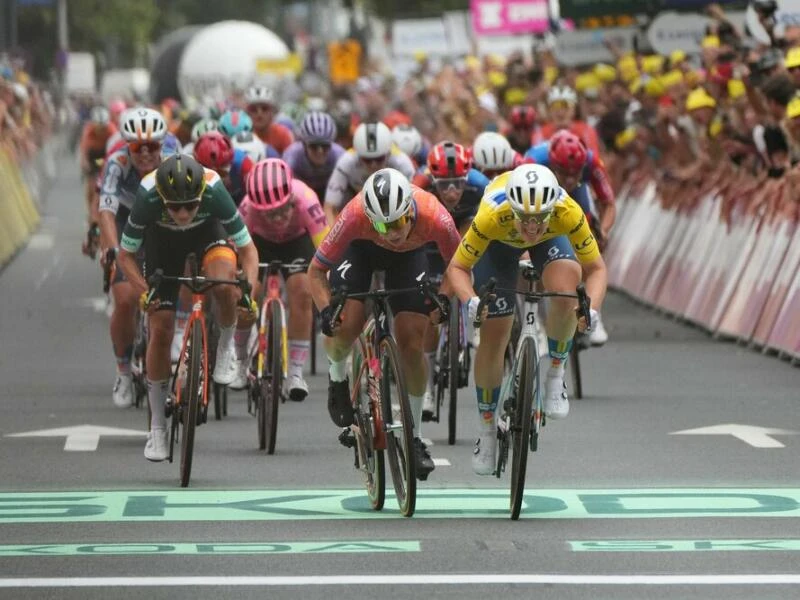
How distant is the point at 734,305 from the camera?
69.4 ft

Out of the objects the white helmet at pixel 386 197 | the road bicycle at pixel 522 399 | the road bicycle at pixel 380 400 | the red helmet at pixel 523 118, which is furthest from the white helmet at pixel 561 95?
the white helmet at pixel 386 197

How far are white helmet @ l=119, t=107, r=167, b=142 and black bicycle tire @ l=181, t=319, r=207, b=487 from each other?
9.63 ft

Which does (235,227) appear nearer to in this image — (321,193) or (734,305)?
(321,193)

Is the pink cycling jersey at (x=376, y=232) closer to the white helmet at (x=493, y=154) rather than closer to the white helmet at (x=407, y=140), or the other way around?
the white helmet at (x=493, y=154)

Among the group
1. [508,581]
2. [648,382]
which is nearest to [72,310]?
[648,382]

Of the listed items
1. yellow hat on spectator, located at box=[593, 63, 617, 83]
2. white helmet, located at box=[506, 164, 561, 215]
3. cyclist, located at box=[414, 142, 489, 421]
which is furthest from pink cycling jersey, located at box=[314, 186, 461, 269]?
yellow hat on spectator, located at box=[593, 63, 617, 83]

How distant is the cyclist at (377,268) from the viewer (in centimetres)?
1191

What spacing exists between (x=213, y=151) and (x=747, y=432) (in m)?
3.79

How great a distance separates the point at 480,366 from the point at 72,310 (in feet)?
44.1

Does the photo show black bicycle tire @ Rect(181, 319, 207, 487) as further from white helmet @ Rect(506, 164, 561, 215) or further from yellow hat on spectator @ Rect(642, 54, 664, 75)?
yellow hat on spectator @ Rect(642, 54, 664, 75)

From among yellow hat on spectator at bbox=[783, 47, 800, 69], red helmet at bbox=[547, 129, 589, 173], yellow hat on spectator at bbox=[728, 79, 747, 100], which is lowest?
yellow hat on spectator at bbox=[728, 79, 747, 100]

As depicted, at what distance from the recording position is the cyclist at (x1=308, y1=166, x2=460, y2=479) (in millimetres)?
11914

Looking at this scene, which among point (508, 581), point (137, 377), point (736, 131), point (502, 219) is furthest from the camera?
point (736, 131)

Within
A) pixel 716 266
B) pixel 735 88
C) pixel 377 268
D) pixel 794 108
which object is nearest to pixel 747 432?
pixel 377 268
